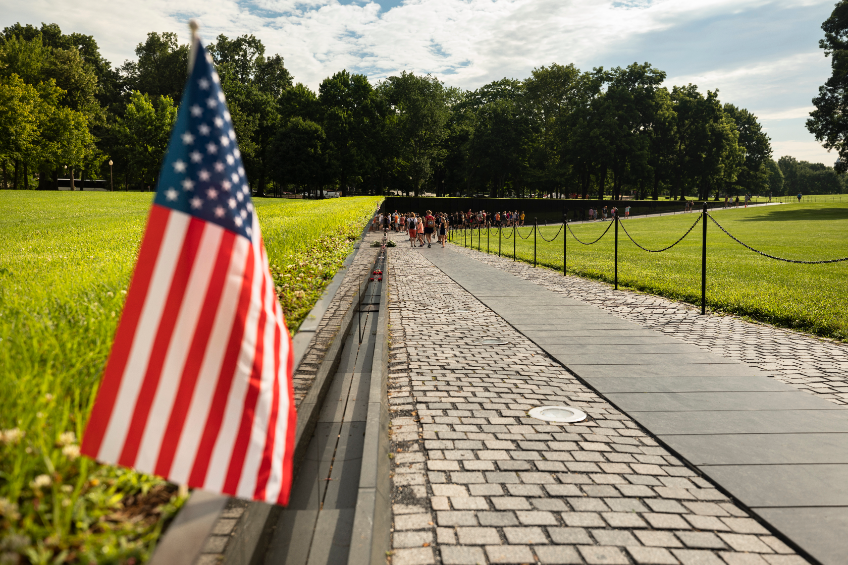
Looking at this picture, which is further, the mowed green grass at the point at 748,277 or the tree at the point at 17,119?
the tree at the point at 17,119

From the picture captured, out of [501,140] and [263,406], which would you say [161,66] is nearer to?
[501,140]

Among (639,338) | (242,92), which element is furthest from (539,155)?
(639,338)

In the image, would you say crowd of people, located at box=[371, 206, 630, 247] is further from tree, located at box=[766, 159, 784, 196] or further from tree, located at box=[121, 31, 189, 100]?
tree, located at box=[766, 159, 784, 196]

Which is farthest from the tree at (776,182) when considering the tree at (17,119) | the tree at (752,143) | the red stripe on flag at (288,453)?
the red stripe on flag at (288,453)

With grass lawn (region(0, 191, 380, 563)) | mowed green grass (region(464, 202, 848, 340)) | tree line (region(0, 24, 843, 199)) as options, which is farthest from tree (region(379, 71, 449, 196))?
grass lawn (region(0, 191, 380, 563))

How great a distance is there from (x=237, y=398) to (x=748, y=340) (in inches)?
355

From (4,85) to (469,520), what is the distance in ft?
166

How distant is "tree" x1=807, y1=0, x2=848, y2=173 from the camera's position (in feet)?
197

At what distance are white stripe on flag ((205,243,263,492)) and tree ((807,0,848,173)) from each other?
242 feet

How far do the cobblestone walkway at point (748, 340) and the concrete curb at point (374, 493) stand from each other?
4949mm

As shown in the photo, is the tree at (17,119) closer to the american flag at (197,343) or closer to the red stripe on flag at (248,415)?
the american flag at (197,343)

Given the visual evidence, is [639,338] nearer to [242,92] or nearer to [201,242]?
[201,242]

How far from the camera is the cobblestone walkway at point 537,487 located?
3484 millimetres

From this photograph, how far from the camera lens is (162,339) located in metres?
2.15
